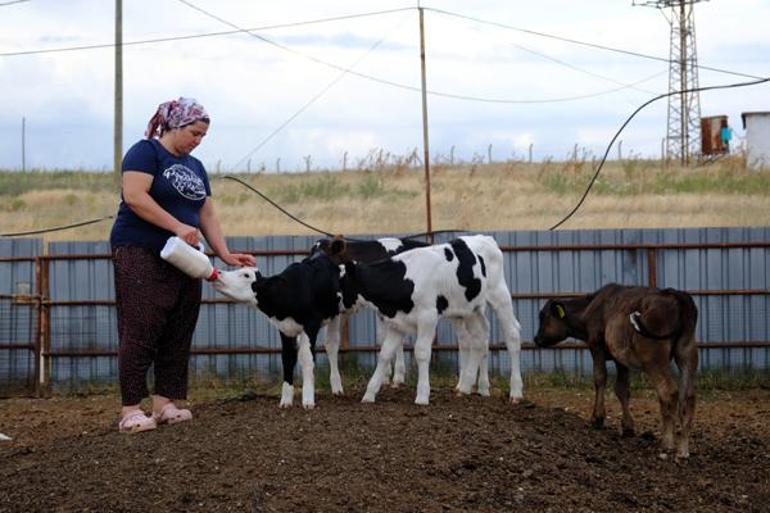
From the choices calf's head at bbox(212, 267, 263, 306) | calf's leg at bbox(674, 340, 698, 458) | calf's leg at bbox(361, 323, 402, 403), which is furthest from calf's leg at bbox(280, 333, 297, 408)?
calf's leg at bbox(674, 340, 698, 458)

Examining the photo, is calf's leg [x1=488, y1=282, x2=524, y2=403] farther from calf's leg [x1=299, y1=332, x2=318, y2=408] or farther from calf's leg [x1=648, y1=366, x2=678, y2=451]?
calf's leg [x1=299, y1=332, x2=318, y2=408]

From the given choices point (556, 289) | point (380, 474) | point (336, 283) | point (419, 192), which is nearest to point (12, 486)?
point (380, 474)

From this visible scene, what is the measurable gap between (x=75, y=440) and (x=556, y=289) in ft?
28.0

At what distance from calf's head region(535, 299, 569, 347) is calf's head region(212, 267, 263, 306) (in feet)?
11.6

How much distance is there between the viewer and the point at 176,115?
33.9 ft

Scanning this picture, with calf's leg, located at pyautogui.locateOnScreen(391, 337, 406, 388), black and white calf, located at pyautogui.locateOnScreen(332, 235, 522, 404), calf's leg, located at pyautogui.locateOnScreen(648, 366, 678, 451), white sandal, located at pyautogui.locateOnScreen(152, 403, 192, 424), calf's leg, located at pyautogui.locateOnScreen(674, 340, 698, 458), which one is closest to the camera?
white sandal, located at pyautogui.locateOnScreen(152, 403, 192, 424)

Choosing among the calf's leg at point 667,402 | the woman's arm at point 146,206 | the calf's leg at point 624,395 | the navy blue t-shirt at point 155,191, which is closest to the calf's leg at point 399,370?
the calf's leg at point 624,395

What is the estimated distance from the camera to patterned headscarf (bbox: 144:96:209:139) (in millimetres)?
10336

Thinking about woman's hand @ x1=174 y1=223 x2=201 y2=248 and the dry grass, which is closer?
woman's hand @ x1=174 y1=223 x2=201 y2=248

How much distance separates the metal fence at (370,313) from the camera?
17.8 meters

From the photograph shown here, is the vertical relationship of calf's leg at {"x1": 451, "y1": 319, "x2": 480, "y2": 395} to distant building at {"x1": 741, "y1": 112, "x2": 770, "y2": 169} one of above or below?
below

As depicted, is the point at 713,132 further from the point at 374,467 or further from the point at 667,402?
the point at 374,467

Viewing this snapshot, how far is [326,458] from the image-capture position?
9062mm

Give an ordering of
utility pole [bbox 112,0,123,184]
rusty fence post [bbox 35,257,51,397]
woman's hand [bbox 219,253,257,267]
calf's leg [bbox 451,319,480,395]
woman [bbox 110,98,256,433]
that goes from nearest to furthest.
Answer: woman [bbox 110,98,256,433] → woman's hand [bbox 219,253,257,267] → calf's leg [bbox 451,319,480,395] → rusty fence post [bbox 35,257,51,397] → utility pole [bbox 112,0,123,184]
